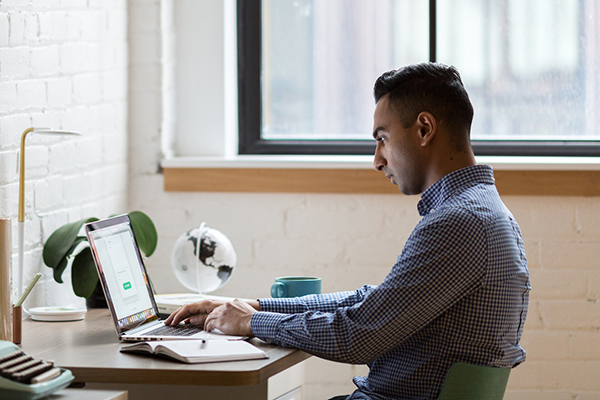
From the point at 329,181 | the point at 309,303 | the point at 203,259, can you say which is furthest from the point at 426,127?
the point at 329,181

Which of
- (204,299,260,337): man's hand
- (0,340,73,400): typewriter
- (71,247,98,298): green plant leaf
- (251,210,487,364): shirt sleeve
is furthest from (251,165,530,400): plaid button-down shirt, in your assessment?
(71,247,98,298): green plant leaf

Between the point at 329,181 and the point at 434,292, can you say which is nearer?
the point at 434,292

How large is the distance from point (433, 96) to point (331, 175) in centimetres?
103

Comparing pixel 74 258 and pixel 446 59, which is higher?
pixel 446 59

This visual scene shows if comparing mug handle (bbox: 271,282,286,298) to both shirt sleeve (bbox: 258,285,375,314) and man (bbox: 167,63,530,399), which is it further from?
man (bbox: 167,63,530,399)

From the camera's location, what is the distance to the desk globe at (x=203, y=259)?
2.23m

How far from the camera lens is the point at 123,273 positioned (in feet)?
5.92

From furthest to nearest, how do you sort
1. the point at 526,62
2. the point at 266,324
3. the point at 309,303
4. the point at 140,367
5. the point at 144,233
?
the point at 526,62
the point at 144,233
the point at 309,303
the point at 266,324
the point at 140,367

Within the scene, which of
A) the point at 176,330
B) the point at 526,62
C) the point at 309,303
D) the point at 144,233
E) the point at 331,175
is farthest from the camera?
the point at 526,62

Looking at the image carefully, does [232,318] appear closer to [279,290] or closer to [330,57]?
[279,290]

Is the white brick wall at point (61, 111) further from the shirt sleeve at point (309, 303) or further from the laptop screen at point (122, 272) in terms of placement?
the shirt sleeve at point (309, 303)

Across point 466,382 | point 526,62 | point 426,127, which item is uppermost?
point 526,62

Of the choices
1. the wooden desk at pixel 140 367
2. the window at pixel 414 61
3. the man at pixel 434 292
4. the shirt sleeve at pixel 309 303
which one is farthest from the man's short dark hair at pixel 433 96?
the window at pixel 414 61

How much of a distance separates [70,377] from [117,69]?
5.27 ft
